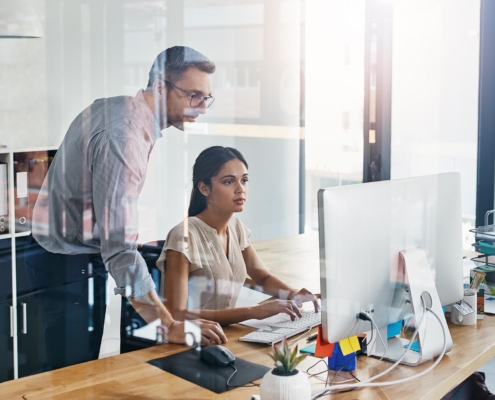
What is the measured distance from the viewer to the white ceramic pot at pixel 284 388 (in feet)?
4.44

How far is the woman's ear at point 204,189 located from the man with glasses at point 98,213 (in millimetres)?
276

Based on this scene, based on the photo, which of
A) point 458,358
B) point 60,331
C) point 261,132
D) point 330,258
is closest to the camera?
point 330,258

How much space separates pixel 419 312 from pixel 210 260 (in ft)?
3.81

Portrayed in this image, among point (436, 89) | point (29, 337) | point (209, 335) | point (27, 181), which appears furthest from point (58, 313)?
point (436, 89)

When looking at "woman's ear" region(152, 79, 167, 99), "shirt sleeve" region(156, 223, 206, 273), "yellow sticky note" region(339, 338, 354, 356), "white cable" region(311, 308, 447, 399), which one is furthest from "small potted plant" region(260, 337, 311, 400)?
"woman's ear" region(152, 79, 167, 99)

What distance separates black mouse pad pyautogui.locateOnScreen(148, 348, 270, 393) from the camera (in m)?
1.61


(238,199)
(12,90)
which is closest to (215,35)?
(238,199)

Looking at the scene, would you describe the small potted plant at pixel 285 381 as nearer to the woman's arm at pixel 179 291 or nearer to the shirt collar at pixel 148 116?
Answer: the woman's arm at pixel 179 291

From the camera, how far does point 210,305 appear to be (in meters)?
2.79

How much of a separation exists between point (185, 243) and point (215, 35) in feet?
2.92

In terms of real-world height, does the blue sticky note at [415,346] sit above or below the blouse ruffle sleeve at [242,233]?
below

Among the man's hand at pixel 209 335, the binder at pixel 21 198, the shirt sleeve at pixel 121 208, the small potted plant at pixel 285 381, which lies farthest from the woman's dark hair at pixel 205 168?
the small potted plant at pixel 285 381

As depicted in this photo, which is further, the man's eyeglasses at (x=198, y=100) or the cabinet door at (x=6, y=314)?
the man's eyeglasses at (x=198, y=100)

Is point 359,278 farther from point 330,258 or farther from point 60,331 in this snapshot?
point 60,331
